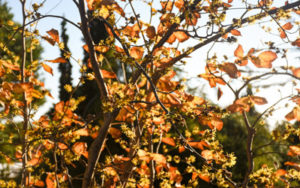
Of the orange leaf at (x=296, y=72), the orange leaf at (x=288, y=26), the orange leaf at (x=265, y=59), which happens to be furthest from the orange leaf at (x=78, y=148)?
the orange leaf at (x=288, y=26)

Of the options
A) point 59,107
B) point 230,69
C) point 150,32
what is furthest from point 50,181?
point 230,69

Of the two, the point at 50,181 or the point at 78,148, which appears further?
the point at 50,181

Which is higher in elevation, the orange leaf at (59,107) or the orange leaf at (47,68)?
the orange leaf at (47,68)

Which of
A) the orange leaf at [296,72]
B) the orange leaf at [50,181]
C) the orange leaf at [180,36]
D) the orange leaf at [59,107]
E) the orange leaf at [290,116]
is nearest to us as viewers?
the orange leaf at [296,72]

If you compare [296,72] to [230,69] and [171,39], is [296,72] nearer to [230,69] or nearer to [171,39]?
[230,69]

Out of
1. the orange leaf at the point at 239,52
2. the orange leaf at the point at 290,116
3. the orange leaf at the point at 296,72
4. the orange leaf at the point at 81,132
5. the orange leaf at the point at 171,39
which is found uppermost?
the orange leaf at the point at 171,39

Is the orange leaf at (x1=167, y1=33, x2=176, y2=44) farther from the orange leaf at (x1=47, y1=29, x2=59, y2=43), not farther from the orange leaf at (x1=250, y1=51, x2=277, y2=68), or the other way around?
the orange leaf at (x1=47, y1=29, x2=59, y2=43)

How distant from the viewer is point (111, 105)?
3.70 ft

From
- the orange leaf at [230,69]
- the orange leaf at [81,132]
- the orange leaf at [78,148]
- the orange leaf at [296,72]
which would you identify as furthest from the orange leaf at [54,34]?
the orange leaf at [296,72]

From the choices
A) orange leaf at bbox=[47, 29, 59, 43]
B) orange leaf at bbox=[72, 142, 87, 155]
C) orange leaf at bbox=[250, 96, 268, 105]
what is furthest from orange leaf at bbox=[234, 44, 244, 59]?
orange leaf at bbox=[72, 142, 87, 155]

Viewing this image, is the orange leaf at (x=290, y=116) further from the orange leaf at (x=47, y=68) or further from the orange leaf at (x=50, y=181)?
the orange leaf at (x=50, y=181)

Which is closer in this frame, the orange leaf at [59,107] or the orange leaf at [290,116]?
the orange leaf at [290,116]

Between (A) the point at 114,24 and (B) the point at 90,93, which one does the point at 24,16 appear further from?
(B) the point at 90,93

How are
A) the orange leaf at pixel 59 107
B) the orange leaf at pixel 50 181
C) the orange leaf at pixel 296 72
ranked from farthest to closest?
the orange leaf at pixel 50 181, the orange leaf at pixel 59 107, the orange leaf at pixel 296 72
